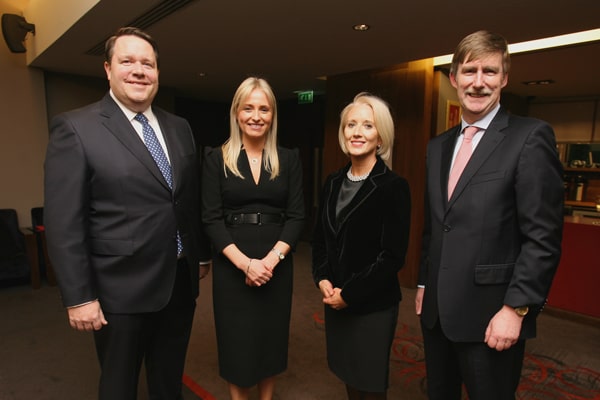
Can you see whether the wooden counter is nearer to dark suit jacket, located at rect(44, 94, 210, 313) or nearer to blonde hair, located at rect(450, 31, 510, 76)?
blonde hair, located at rect(450, 31, 510, 76)

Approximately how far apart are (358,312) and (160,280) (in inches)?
33.7

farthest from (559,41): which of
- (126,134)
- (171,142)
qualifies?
(126,134)

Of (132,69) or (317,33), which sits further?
(317,33)

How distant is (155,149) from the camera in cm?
162

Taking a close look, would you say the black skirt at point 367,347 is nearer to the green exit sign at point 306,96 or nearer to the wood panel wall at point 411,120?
the wood panel wall at point 411,120

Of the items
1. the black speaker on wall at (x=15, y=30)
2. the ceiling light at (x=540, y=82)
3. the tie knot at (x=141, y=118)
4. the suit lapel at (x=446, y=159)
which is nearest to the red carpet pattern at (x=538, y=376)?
the suit lapel at (x=446, y=159)

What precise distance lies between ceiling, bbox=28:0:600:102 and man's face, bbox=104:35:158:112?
135 centimetres

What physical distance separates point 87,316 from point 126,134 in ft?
2.35

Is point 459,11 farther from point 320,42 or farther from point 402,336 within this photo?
point 402,336

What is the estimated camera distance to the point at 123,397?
1.60m

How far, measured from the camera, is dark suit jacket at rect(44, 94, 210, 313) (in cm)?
142

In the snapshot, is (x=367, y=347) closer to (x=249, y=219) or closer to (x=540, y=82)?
(x=249, y=219)

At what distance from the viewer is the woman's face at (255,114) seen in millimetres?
1788

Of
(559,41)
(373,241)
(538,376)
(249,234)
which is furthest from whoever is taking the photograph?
(559,41)
